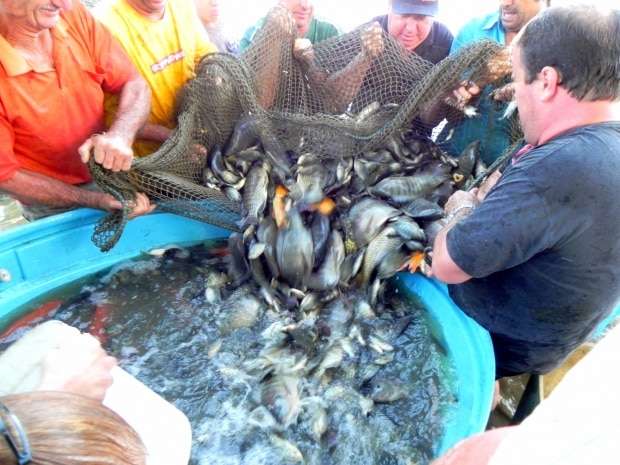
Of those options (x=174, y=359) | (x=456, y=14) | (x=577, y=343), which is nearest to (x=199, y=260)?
(x=174, y=359)

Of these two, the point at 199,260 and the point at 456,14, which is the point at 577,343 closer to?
the point at 199,260

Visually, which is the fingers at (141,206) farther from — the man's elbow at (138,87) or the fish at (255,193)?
the man's elbow at (138,87)

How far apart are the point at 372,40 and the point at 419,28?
1.25 meters

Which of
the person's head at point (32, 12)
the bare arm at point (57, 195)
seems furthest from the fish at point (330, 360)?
the person's head at point (32, 12)

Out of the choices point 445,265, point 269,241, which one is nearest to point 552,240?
point 445,265

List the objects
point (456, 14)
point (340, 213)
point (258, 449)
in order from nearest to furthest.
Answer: point (258, 449) → point (340, 213) → point (456, 14)

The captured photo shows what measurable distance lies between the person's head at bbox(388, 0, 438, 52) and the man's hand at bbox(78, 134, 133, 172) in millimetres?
2676

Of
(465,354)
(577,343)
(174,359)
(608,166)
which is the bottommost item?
(174,359)

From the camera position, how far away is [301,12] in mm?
4242

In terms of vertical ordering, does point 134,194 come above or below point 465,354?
above

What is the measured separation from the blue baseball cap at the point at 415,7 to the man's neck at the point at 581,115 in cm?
264

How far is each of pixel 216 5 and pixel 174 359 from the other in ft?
12.1

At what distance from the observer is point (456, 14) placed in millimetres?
11086

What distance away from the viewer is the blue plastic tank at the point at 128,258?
241 cm
